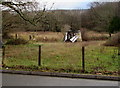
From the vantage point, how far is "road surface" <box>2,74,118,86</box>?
17.8ft

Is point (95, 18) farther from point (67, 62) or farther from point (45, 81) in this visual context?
point (45, 81)

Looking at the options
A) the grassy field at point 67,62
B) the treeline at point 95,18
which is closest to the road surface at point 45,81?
the grassy field at point 67,62

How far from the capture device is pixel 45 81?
577cm

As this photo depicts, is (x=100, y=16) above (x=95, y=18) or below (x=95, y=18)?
above

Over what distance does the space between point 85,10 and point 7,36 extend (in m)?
18.0

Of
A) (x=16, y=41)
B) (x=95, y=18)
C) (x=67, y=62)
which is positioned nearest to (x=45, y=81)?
(x=67, y=62)

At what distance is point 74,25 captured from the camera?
30.5m

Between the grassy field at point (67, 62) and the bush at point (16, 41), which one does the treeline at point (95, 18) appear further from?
the grassy field at point (67, 62)

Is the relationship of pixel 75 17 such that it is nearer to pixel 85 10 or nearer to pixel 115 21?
pixel 85 10

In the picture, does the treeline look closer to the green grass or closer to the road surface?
the green grass

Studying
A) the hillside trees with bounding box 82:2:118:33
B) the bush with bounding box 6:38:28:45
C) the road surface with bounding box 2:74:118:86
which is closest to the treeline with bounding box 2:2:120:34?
the hillside trees with bounding box 82:2:118:33

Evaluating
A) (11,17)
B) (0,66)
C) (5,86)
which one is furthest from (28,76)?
(11,17)

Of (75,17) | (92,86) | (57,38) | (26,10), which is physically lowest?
(92,86)

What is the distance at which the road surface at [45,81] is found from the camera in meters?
5.43
